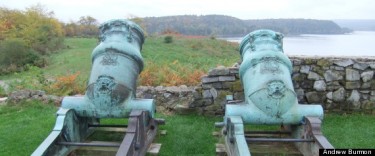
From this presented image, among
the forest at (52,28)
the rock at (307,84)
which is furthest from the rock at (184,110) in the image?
the forest at (52,28)

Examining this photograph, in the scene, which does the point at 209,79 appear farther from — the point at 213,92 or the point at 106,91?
the point at 106,91

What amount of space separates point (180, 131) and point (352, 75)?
2.96 metres

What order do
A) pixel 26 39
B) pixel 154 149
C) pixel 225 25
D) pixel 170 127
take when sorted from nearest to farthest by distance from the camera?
pixel 154 149
pixel 170 127
pixel 26 39
pixel 225 25

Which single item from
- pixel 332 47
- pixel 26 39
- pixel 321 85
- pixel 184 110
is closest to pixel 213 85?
pixel 184 110

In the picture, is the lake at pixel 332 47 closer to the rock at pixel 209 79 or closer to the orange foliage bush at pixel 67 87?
the rock at pixel 209 79

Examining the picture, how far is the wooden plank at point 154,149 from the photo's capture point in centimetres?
498

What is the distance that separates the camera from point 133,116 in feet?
14.7

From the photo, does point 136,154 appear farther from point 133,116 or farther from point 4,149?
point 4,149

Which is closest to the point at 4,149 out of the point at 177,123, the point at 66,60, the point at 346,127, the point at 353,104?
the point at 177,123

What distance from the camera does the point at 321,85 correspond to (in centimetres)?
690

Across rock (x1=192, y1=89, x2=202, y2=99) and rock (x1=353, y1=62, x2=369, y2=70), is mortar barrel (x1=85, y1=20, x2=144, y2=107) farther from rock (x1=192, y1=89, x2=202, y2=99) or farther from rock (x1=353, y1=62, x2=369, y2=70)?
rock (x1=353, y1=62, x2=369, y2=70)

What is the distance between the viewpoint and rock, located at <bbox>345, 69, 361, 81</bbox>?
22.5ft

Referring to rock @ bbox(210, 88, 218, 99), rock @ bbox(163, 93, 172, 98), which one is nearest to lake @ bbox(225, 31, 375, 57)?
rock @ bbox(210, 88, 218, 99)

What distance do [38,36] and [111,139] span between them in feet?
71.7
